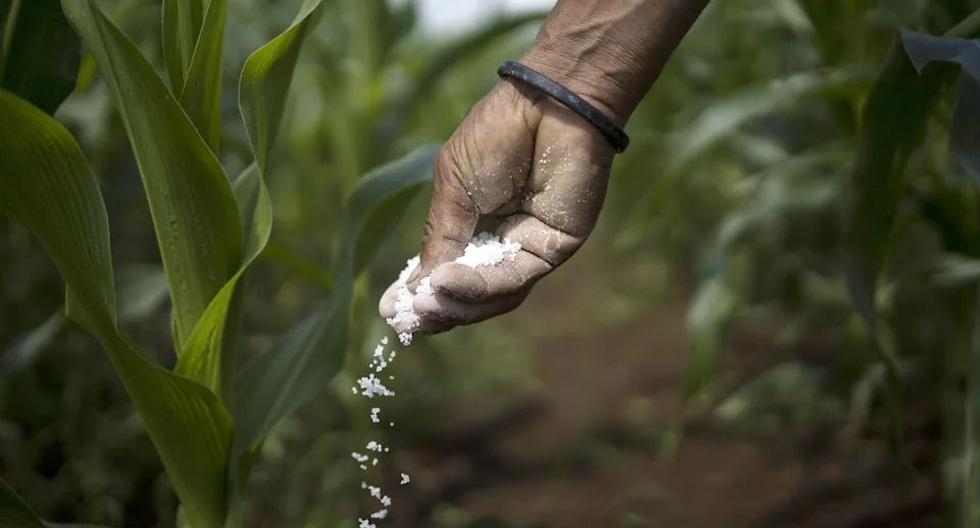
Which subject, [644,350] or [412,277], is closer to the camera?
[412,277]

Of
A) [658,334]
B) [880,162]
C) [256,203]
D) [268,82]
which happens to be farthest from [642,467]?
[268,82]

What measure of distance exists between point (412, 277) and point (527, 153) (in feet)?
0.45

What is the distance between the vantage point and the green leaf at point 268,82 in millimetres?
907

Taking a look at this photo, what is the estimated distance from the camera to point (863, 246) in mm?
1233

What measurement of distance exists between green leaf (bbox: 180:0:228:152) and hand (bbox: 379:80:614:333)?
21 centimetres

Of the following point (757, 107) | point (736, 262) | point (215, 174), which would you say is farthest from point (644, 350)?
point (215, 174)

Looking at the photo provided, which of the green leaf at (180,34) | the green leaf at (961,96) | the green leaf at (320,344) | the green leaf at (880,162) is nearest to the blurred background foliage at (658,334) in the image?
the green leaf at (880,162)

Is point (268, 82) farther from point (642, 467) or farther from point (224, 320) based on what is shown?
point (642, 467)

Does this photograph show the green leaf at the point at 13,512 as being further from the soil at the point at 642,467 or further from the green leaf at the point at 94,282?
the soil at the point at 642,467

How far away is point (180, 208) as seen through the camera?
Result: 96cm

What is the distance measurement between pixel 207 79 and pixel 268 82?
5cm

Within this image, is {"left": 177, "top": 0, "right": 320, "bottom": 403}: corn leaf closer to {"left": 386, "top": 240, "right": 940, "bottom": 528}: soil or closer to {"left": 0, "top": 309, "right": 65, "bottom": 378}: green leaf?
{"left": 0, "top": 309, "right": 65, "bottom": 378}: green leaf

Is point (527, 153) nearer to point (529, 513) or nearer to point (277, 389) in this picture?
point (277, 389)

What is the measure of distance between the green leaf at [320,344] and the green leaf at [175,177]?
A: 11cm
